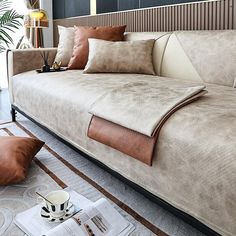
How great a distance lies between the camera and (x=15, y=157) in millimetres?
1596

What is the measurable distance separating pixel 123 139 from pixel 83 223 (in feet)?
1.23

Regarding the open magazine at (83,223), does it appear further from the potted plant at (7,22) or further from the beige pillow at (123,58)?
the potted plant at (7,22)

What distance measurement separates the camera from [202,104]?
1.24 meters

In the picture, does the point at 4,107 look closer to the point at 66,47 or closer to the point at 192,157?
the point at 66,47

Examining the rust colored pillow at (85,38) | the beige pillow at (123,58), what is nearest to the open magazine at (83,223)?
the beige pillow at (123,58)

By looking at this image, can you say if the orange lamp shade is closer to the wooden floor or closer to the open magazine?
the wooden floor

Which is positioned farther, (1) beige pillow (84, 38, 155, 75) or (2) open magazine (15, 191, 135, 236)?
(1) beige pillow (84, 38, 155, 75)

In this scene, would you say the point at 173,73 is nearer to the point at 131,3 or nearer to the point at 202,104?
the point at 202,104

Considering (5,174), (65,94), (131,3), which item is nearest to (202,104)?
(65,94)

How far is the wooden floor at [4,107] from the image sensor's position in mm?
2869

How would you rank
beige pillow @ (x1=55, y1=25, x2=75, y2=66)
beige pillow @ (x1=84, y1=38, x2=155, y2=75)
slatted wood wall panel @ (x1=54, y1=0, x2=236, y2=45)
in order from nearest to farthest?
1. slatted wood wall panel @ (x1=54, y1=0, x2=236, y2=45)
2. beige pillow @ (x1=84, y1=38, x2=155, y2=75)
3. beige pillow @ (x1=55, y1=25, x2=75, y2=66)

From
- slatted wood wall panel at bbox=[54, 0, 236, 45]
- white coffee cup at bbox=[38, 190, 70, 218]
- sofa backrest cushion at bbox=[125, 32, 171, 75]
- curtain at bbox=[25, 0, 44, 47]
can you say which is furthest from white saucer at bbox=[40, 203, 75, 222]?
curtain at bbox=[25, 0, 44, 47]

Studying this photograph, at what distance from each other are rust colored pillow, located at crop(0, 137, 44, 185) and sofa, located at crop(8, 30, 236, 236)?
9.1 inches

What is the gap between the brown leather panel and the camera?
1157 millimetres
